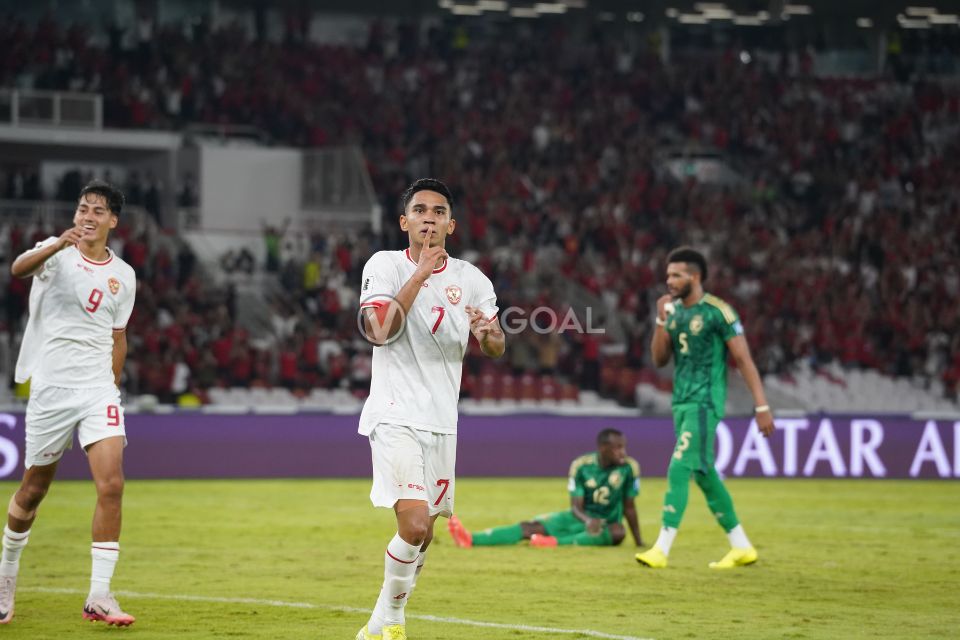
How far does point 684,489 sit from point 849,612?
2.27m

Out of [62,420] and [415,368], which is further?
[62,420]

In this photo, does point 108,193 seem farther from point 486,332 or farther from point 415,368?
point 486,332

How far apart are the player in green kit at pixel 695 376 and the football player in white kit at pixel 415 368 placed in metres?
3.95

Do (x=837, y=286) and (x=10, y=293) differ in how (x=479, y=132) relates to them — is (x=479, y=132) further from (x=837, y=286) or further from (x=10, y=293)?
(x=10, y=293)

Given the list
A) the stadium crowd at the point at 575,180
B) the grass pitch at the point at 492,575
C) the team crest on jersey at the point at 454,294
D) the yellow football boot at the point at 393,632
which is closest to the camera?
the yellow football boot at the point at 393,632

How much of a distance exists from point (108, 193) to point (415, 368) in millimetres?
2393

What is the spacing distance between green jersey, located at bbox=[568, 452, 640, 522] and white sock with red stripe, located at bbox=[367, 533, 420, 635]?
18.0 feet

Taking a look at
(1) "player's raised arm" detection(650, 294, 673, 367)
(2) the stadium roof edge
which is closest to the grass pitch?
(1) "player's raised arm" detection(650, 294, 673, 367)

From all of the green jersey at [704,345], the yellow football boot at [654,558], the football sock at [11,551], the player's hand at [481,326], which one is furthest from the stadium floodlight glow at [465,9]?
the player's hand at [481,326]

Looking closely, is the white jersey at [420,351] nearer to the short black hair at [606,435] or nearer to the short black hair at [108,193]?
the short black hair at [108,193]

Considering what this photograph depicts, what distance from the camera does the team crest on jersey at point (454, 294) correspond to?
7215 millimetres

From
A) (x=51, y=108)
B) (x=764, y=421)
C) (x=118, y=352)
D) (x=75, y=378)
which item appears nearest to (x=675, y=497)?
(x=764, y=421)

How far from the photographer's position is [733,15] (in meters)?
40.6

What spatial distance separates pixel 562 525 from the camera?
1284cm
